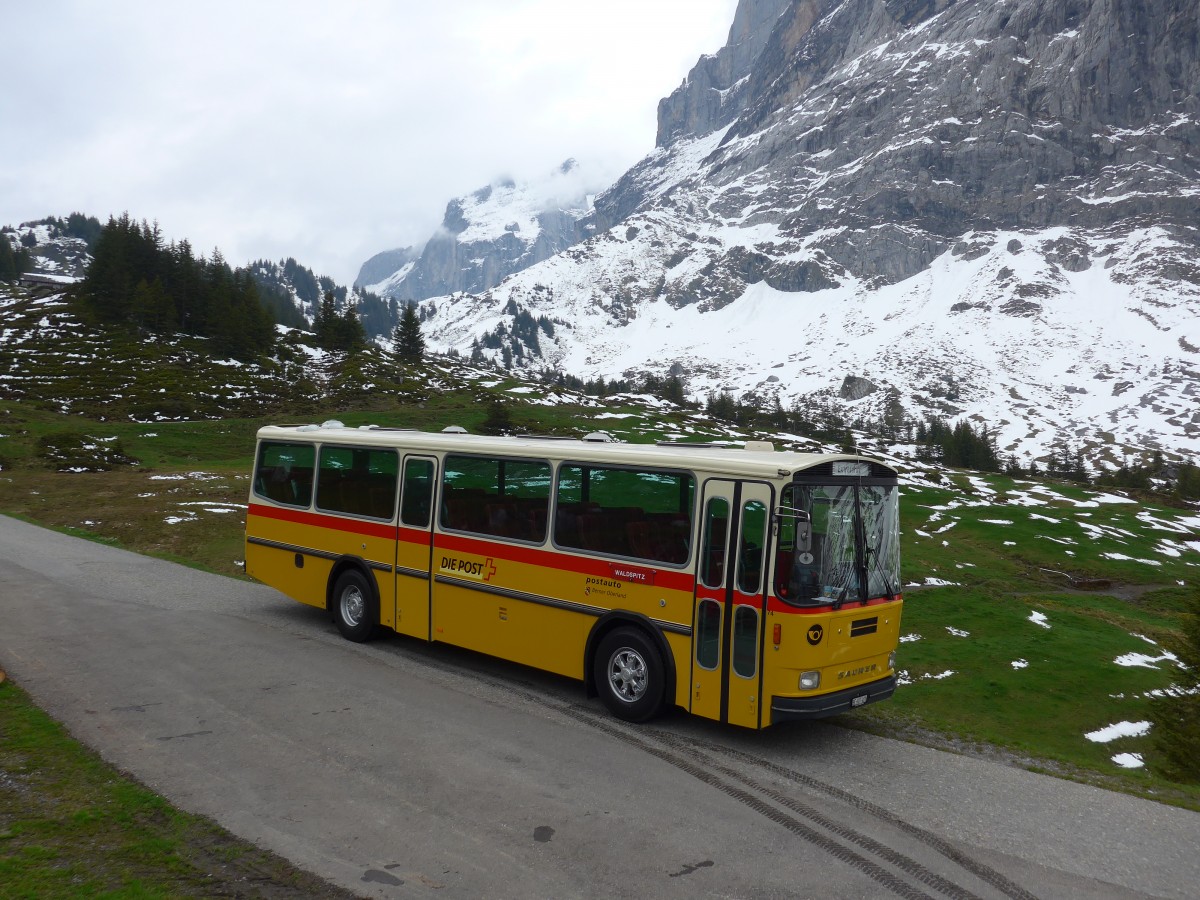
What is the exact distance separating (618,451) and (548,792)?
4995 mm

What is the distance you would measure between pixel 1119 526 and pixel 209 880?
81339mm

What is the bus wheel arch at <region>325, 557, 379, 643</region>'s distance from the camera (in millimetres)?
15273

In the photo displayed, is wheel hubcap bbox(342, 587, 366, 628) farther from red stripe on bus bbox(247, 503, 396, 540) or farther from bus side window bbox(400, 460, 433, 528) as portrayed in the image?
bus side window bbox(400, 460, 433, 528)

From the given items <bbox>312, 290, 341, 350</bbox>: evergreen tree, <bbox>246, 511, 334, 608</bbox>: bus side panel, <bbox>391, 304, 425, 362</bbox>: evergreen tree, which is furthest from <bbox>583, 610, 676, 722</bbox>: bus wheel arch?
<bbox>391, 304, 425, 362</bbox>: evergreen tree

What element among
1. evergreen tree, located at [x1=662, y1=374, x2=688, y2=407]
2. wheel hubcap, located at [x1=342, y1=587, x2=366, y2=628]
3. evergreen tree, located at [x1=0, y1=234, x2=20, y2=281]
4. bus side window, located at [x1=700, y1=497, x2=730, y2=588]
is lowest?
wheel hubcap, located at [x1=342, y1=587, x2=366, y2=628]

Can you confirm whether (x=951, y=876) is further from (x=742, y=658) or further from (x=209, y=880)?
(x=209, y=880)

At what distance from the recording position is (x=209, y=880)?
6.66 meters

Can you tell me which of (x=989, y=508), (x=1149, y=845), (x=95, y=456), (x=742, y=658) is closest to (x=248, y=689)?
(x=742, y=658)

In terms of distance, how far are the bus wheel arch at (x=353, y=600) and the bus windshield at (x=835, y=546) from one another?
28.4 feet

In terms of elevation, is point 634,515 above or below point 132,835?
above

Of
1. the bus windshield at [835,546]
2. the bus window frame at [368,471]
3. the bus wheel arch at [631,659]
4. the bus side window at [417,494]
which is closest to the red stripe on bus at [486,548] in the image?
the bus window frame at [368,471]

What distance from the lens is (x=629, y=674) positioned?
11.5 meters

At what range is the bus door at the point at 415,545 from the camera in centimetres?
1434

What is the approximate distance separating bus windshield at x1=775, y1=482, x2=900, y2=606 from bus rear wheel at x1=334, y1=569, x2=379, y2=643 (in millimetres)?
8672
